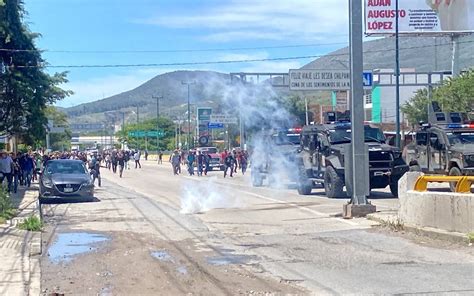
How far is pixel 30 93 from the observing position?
1379 inches

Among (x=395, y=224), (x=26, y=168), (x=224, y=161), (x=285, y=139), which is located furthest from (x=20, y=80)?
(x=395, y=224)

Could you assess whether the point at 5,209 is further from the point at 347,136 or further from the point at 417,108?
the point at 417,108

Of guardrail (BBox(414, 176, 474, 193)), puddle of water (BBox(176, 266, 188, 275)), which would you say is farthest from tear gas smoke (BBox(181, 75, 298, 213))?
puddle of water (BBox(176, 266, 188, 275))

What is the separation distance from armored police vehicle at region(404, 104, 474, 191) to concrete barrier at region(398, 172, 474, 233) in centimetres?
719

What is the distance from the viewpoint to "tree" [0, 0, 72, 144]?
1324 inches

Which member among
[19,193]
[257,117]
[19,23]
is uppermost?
[19,23]

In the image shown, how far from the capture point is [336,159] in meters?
24.9

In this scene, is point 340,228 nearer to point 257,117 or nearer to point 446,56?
point 257,117

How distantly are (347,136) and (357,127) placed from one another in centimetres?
726

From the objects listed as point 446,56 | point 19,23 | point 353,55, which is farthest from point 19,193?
point 446,56

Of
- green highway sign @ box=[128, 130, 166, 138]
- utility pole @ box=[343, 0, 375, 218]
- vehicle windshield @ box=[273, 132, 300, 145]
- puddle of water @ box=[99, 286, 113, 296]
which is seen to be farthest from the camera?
green highway sign @ box=[128, 130, 166, 138]

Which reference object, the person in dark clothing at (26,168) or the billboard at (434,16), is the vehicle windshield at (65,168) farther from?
the billboard at (434,16)

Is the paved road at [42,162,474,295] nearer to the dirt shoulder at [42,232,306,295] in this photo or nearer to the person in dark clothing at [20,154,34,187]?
the dirt shoulder at [42,232,306,295]

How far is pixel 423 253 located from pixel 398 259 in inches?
28.7
